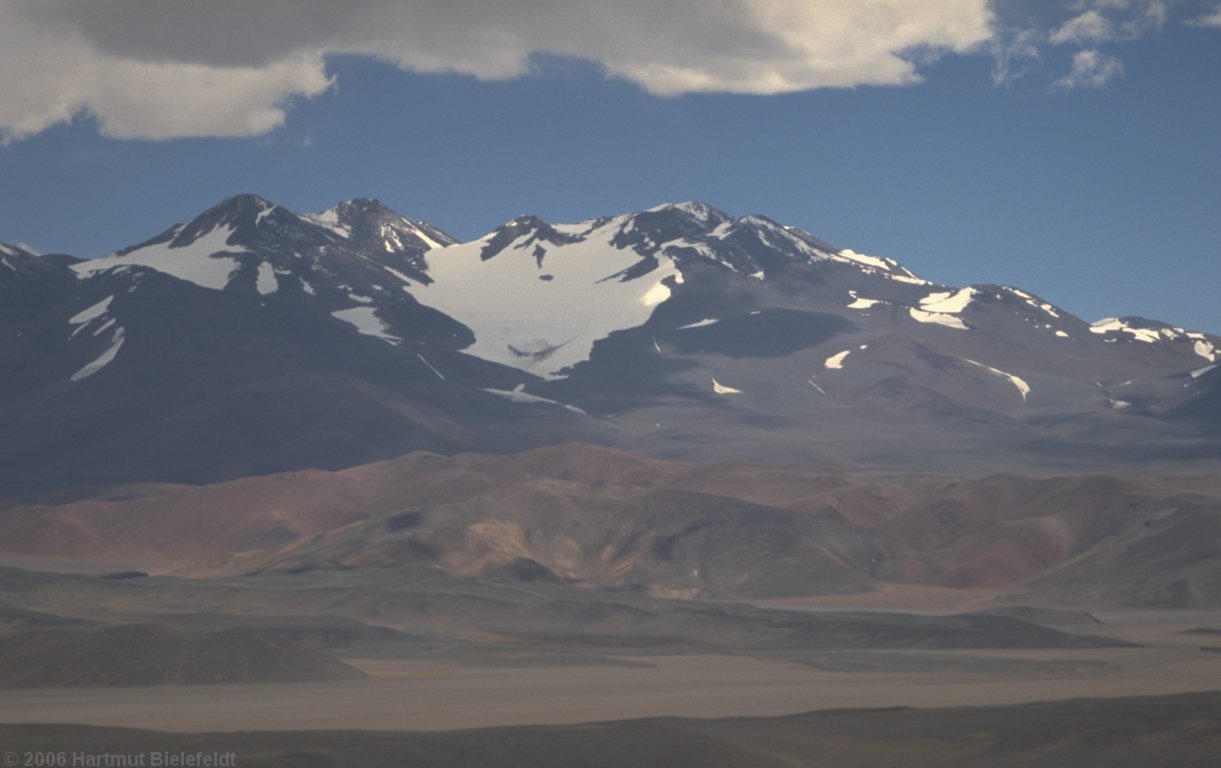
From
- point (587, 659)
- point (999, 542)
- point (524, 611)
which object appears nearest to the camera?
point (587, 659)

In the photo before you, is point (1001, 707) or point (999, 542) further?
point (999, 542)

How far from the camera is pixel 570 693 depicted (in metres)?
62.8

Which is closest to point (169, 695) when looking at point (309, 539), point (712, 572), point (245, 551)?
point (712, 572)

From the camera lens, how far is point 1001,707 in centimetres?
5125

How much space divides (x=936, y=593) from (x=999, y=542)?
41.6ft

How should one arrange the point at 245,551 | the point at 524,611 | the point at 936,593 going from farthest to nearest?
the point at 245,551
the point at 936,593
the point at 524,611

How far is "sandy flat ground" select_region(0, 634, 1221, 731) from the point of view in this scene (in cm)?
5319

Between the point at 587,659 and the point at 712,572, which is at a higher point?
the point at 712,572

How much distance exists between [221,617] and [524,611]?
19.0m

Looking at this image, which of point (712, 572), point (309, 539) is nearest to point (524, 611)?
point (712, 572)

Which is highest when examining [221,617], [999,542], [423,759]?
[999,542]

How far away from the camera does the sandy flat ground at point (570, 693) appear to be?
53.2 metres

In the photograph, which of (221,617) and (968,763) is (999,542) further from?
(968,763)

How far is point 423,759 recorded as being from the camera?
134 feet
